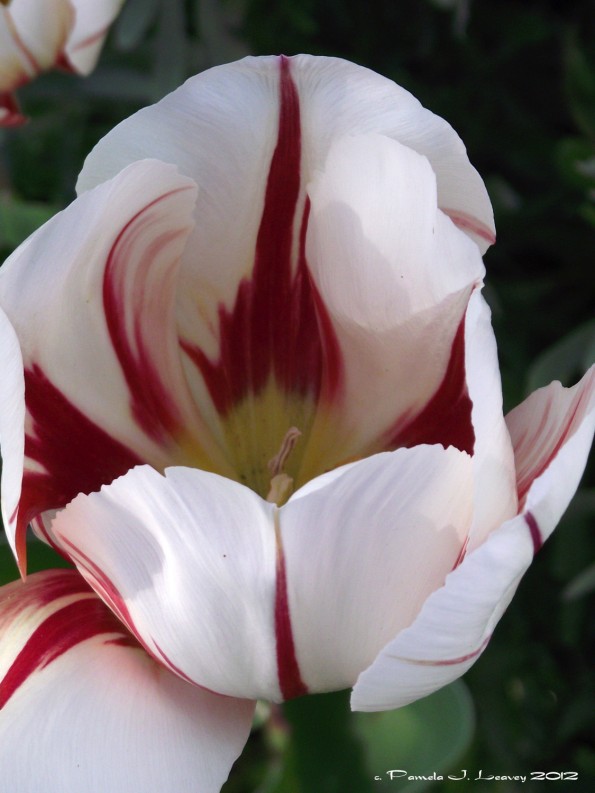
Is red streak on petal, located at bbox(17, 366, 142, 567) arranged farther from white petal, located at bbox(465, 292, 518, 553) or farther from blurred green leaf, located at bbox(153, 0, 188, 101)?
blurred green leaf, located at bbox(153, 0, 188, 101)

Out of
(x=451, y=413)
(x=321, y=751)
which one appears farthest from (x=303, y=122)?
(x=321, y=751)

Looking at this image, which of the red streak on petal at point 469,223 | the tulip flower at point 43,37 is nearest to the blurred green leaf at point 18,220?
the tulip flower at point 43,37

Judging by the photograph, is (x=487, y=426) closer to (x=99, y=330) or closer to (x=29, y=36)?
(x=99, y=330)

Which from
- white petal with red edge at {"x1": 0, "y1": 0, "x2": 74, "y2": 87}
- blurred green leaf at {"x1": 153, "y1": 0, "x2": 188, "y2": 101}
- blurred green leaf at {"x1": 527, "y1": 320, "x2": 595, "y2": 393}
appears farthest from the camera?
blurred green leaf at {"x1": 153, "y1": 0, "x2": 188, "y2": 101}

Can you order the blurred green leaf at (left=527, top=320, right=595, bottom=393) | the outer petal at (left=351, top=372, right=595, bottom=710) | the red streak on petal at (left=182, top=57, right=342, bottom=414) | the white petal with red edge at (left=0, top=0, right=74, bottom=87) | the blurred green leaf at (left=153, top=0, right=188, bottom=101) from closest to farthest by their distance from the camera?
1. the outer petal at (left=351, top=372, right=595, bottom=710)
2. the red streak on petal at (left=182, top=57, right=342, bottom=414)
3. the white petal with red edge at (left=0, top=0, right=74, bottom=87)
4. the blurred green leaf at (left=527, top=320, right=595, bottom=393)
5. the blurred green leaf at (left=153, top=0, right=188, bottom=101)

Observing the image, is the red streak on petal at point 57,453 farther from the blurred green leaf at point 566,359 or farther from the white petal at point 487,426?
the blurred green leaf at point 566,359

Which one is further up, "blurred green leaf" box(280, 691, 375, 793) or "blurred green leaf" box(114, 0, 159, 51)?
"blurred green leaf" box(114, 0, 159, 51)

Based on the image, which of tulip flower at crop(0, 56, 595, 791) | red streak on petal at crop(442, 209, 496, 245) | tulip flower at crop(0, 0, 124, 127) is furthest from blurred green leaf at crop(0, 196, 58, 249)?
red streak on petal at crop(442, 209, 496, 245)

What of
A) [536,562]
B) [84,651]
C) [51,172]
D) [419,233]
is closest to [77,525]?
[84,651]
